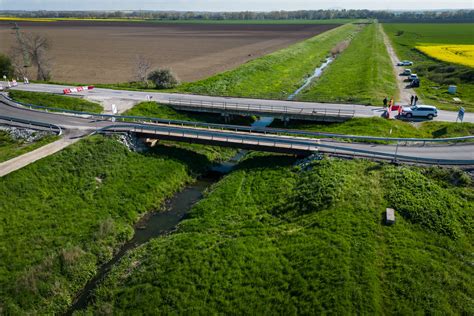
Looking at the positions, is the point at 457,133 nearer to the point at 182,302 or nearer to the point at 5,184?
the point at 182,302

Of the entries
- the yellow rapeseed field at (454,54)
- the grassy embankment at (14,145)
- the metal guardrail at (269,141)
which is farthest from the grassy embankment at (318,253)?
the yellow rapeseed field at (454,54)

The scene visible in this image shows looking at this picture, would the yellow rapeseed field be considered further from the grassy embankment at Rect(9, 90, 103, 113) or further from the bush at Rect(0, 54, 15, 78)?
the bush at Rect(0, 54, 15, 78)

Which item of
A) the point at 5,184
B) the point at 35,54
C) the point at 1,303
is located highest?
the point at 35,54

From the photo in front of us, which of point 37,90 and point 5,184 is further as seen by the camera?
point 37,90

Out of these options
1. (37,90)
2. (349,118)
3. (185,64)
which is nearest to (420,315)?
(349,118)

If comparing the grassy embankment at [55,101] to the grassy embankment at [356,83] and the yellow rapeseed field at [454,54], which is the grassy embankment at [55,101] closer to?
the grassy embankment at [356,83]

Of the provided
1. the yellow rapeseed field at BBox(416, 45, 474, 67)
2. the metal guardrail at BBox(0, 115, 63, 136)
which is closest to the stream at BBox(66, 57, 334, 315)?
the metal guardrail at BBox(0, 115, 63, 136)

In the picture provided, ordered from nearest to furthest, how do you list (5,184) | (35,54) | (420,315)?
(420,315) → (5,184) → (35,54)
